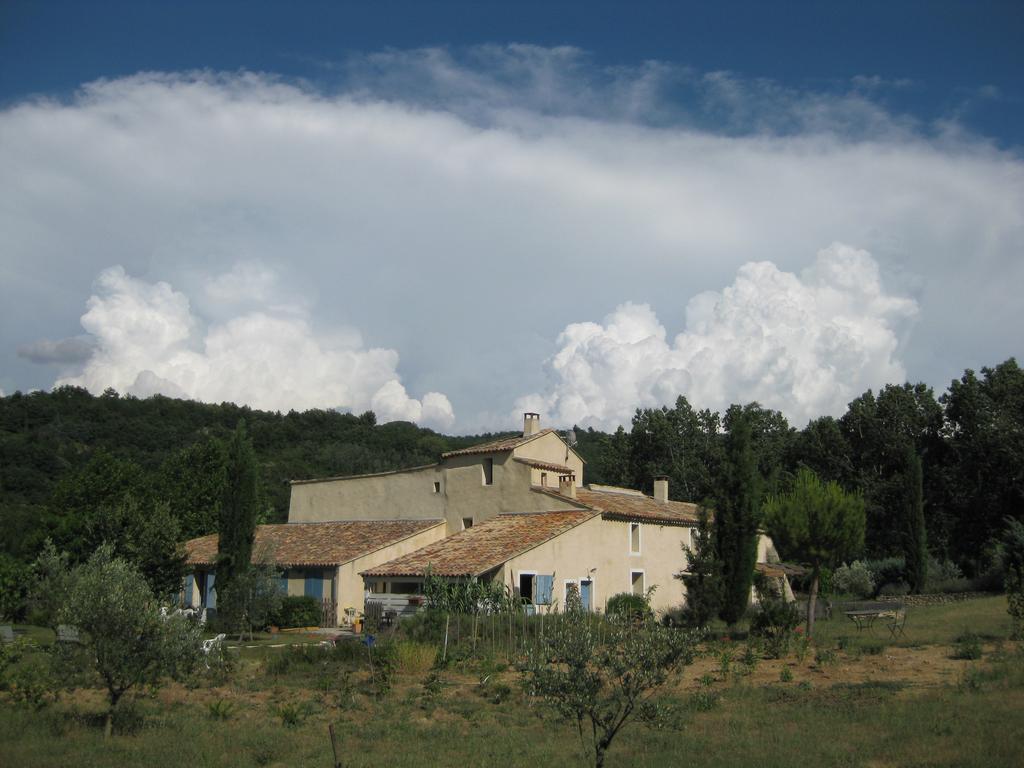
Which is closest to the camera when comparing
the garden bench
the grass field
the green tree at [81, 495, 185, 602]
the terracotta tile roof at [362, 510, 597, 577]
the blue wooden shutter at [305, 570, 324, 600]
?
the grass field

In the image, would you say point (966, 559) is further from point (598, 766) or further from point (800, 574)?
point (598, 766)

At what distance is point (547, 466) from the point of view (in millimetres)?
38188

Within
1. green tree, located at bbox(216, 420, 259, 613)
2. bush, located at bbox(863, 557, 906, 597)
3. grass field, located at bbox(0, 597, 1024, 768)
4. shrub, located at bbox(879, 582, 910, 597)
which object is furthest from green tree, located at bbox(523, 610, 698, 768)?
bush, located at bbox(863, 557, 906, 597)

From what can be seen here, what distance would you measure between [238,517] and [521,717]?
19.8m

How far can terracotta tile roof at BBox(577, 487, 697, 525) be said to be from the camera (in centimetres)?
3472

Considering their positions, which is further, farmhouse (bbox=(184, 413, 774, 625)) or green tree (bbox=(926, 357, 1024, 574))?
green tree (bbox=(926, 357, 1024, 574))

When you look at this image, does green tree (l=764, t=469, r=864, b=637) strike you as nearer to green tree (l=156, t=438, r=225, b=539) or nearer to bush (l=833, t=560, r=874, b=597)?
bush (l=833, t=560, r=874, b=597)

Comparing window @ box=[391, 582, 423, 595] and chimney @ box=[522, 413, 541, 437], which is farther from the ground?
chimney @ box=[522, 413, 541, 437]

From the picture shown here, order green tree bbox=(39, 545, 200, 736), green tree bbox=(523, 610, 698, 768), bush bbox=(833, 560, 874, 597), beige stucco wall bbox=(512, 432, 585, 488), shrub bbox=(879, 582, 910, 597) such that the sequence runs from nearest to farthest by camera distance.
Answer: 1. green tree bbox=(523, 610, 698, 768)
2. green tree bbox=(39, 545, 200, 736)
3. beige stucco wall bbox=(512, 432, 585, 488)
4. shrub bbox=(879, 582, 910, 597)
5. bush bbox=(833, 560, 874, 597)

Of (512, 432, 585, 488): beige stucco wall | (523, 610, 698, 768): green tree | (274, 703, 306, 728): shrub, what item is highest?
(512, 432, 585, 488): beige stucco wall

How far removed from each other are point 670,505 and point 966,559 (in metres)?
22.2

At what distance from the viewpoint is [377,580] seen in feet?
111

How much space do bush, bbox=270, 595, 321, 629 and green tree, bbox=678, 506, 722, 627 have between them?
1418 centimetres

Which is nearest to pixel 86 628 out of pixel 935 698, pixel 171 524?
pixel 935 698
